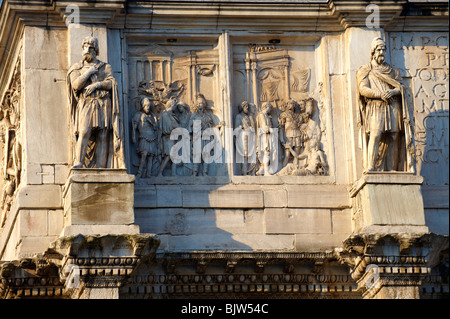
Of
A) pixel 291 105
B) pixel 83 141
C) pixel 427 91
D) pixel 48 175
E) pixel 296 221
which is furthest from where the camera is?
pixel 427 91

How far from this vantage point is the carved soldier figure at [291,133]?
77.7 feet

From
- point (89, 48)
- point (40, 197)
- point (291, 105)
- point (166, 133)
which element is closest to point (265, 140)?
point (291, 105)

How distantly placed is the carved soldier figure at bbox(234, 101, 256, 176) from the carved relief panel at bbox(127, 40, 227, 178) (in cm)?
27

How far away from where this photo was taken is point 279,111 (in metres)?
23.9

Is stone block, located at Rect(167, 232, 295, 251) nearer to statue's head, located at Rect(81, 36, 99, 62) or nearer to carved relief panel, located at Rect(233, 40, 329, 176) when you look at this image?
carved relief panel, located at Rect(233, 40, 329, 176)

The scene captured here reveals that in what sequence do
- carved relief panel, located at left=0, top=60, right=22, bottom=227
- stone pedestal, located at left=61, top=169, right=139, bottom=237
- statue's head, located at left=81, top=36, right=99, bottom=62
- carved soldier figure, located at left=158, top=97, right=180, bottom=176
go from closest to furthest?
stone pedestal, located at left=61, top=169, right=139, bottom=237
statue's head, located at left=81, top=36, right=99, bottom=62
carved soldier figure, located at left=158, top=97, right=180, bottom=176
carved relief panel, located at left=0, top=60, right=22, bottom=227

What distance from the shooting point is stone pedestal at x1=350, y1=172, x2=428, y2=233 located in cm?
2252

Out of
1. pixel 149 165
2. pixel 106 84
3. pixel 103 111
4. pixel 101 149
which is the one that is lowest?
pixel 149 165

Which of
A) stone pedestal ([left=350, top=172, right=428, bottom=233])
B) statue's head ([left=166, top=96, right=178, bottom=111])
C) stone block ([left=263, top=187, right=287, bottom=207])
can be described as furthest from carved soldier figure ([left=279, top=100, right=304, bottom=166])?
statue's head ([left=166, top=96, right=178, bottom=111])

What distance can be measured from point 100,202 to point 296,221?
285 cm

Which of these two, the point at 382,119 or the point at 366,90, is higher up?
the point at 366,90

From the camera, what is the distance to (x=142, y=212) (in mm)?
23000

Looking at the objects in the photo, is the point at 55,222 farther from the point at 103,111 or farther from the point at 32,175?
the point at 103,111

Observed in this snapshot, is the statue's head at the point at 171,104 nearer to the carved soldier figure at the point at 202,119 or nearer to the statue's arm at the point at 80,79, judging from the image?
the carved soldier figure at the point at 202,119
